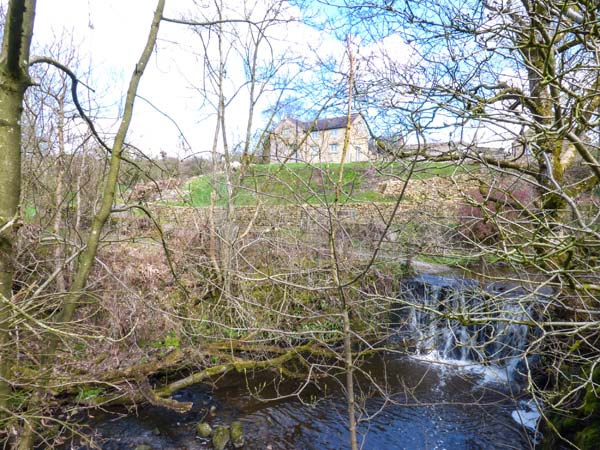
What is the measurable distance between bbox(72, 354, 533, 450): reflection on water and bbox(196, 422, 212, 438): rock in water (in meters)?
0.10

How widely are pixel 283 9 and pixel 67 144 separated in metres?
4.19

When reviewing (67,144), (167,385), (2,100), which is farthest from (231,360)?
(2,100)

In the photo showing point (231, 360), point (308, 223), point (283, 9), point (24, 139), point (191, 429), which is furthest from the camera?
point (308, 223)

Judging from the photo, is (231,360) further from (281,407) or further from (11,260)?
(11,260)

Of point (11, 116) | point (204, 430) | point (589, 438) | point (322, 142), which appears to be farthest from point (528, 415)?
point (11, 116)

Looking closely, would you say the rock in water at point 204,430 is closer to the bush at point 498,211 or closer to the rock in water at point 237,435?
the rock in water at point 237,435

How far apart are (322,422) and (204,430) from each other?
1.88m

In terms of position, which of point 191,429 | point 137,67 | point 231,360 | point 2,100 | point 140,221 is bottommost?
point 191,429

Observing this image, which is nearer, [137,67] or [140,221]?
[137,67]

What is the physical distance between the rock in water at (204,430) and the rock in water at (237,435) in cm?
36

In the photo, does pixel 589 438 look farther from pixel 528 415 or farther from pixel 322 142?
pixel 322 142

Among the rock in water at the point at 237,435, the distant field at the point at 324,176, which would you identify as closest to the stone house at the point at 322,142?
the distant field at the point at 324,176

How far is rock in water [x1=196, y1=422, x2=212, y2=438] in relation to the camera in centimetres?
606

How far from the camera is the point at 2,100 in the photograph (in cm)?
200
